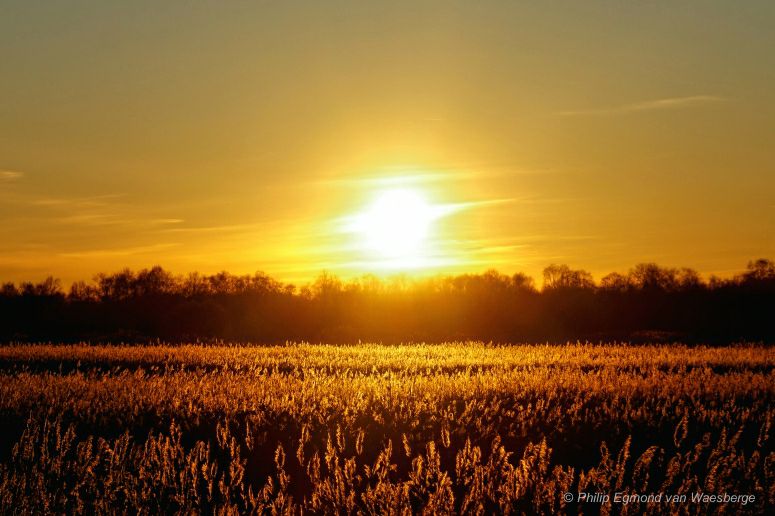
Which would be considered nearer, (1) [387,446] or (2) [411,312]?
(1) [387,446]

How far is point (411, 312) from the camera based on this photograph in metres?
73.7

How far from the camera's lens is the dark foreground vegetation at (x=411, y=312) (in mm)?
63062

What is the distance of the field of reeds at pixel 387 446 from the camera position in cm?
959

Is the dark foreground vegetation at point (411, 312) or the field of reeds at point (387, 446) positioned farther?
the dark foreground vegetation at point (411, 312)

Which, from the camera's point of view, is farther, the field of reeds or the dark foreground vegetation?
the dark foreground vegetation

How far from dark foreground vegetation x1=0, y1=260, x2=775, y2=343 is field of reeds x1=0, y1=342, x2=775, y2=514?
129 feet

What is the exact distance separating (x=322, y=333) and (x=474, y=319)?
46.9 ft

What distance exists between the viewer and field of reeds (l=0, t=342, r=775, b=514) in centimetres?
959

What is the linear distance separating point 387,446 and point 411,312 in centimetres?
6037

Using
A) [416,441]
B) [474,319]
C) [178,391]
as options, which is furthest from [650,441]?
[474,319]

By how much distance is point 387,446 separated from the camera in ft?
43.9

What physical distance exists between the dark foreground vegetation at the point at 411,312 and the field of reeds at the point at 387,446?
39.2 meters

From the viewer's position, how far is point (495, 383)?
64.3 ft

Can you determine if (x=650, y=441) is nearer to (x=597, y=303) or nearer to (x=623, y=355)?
(x=623, y=355)
